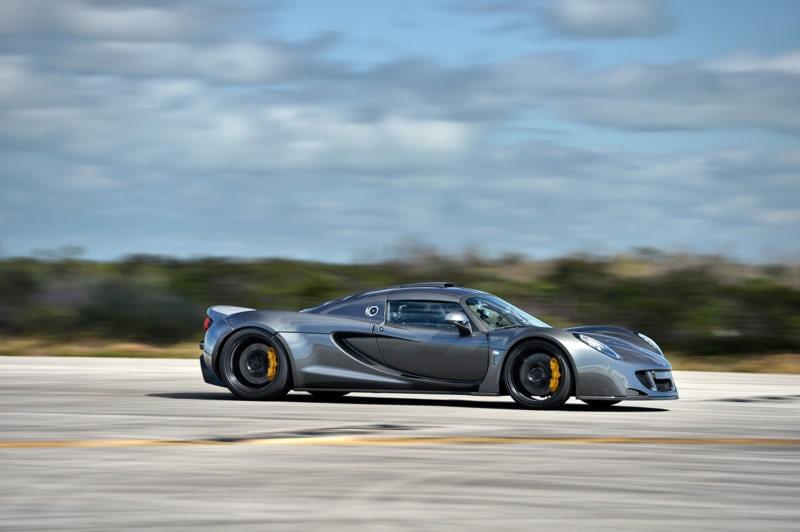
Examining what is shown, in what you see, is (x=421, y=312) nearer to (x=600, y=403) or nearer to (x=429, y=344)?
(x=429, y=344)

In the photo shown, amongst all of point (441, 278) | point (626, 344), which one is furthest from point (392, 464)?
point (441, 278)

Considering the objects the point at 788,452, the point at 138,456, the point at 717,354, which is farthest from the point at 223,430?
the point at 717,354

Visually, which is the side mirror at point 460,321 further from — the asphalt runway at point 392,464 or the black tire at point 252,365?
the black tire at point 252,365

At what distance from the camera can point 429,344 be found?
1215 cm

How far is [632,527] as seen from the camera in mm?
5730

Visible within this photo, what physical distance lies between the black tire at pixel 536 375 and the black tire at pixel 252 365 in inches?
90.0

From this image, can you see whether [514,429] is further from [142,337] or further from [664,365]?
[142,337]

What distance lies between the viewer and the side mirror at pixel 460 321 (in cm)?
1207

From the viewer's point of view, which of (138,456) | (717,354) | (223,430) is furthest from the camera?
(717,354)

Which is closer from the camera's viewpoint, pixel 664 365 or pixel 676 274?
pixel 664 365

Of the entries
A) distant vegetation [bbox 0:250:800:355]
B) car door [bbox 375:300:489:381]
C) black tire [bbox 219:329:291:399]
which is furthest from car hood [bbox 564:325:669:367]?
Result: distant vegetation [bbox 0:250:800:355]

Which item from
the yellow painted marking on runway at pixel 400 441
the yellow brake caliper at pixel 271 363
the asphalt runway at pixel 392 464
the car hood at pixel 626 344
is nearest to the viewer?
the asphalt runway at pixel 392 464

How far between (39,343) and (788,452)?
21.2 metres

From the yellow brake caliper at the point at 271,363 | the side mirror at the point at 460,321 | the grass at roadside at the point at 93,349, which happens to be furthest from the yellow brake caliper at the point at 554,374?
the grass at roadside at the point at 93,349
